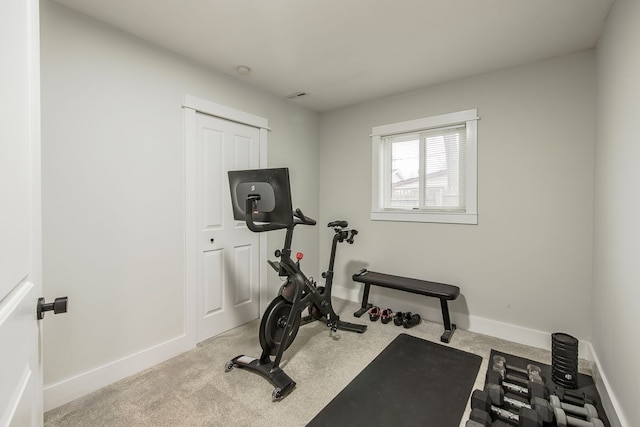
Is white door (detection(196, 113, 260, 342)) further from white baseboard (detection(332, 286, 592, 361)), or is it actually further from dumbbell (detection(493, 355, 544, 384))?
dumbbell (detection(493, 355, 544, 384))

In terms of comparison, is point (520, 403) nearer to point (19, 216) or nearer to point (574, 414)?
point (574, 414)

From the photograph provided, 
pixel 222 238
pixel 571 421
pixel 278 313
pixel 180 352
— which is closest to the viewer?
pixel 571 421

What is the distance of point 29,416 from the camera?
30.9 inches

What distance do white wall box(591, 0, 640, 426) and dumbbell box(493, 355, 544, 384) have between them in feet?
1.26

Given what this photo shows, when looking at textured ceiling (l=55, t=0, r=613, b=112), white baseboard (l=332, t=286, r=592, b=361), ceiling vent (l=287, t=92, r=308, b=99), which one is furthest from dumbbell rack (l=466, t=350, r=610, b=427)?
ceiling vent (l=287, t=92, r=308, b=99)

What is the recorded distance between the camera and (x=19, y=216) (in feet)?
2.27

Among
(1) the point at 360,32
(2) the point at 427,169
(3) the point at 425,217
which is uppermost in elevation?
(1) the point at 360,32

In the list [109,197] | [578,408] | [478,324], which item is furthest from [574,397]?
[109,197]

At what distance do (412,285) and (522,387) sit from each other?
1135 mm

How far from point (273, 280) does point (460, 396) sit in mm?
2138

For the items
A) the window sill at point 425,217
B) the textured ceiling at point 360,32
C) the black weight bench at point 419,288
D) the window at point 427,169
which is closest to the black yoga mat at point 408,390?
the black weight bench at point 419,288

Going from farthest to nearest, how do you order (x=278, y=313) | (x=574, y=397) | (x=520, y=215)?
(x=520, y=215) < (x=278, y=313) < (x=574, y=397)

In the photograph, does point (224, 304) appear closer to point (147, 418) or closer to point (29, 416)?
point (147, 418)

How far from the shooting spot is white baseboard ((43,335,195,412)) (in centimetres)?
183
